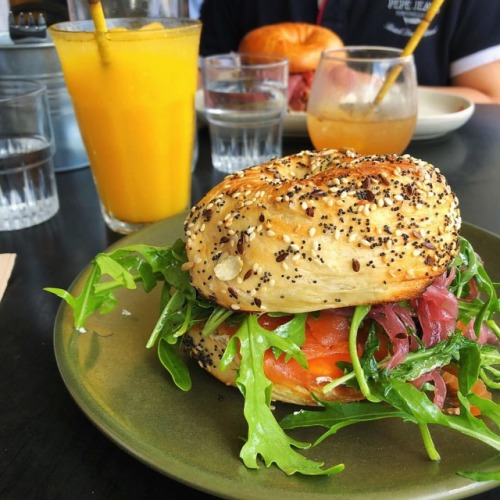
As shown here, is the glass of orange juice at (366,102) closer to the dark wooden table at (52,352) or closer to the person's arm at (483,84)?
the dark wooden table at (52,352)

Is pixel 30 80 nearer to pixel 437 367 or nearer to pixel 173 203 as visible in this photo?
pixel 173 203

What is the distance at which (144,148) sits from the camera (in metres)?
1.73

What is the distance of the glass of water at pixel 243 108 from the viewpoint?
7.25ft

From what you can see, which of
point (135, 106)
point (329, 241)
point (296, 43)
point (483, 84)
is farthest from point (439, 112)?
point (329, 241)

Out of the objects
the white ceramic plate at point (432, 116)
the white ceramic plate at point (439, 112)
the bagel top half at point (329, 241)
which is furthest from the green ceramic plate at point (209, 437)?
the white ceramic plate at point (439, 112)

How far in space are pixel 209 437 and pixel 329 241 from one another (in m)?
0.38

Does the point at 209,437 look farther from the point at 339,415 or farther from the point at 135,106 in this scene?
the point at 135,106

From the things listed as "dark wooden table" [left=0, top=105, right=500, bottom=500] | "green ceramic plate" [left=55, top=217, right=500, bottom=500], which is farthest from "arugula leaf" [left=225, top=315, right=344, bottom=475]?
"dark wooden table" [left=0, top=105, right=500, bottom=500]

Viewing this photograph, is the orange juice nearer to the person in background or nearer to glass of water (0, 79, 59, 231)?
glass of water (0, 79, 59, 231)

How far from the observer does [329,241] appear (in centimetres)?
97

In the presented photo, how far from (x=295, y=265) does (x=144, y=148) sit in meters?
0.92

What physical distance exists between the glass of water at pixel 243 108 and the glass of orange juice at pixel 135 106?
430 mm

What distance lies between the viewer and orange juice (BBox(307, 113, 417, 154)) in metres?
2.14

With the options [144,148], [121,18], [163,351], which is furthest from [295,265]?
[121,18]
